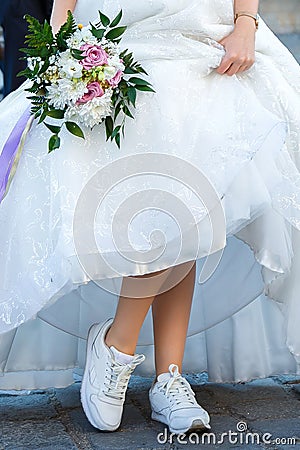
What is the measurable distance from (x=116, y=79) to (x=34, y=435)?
0.96m

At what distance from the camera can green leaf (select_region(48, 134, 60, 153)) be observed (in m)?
2.50

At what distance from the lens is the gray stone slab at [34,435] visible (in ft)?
8.10

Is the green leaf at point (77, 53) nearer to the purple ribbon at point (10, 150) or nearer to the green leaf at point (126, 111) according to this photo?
the green leaf at point (126, 111)

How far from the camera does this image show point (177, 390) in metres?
2.62

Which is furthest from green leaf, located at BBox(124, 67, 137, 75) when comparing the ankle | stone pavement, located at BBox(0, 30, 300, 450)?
stone pavement, located at BBox(0, 30, 300, 450)

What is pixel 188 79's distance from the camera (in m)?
2.59

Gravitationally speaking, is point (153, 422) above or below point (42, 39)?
below

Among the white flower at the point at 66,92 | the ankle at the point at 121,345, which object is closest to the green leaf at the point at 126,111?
the white flower at the point at 66,92

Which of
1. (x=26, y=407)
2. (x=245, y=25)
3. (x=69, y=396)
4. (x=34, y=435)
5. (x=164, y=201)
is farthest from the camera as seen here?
(x=69, y=396)

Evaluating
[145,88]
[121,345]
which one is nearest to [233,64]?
[145,88]

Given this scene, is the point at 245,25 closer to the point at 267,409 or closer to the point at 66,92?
the point at 66,92

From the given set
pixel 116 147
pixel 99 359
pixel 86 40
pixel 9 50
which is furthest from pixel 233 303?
pixel 9 50

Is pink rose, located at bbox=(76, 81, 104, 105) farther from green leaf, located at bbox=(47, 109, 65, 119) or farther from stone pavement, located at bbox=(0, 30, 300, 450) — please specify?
stone pavement, located at bbox=(0, 30, 300, 450)

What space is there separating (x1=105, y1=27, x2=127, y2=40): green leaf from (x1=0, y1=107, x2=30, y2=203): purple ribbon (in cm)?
34
